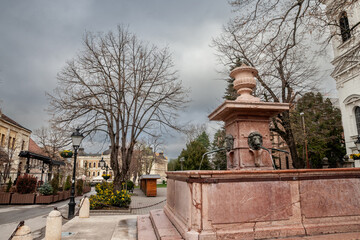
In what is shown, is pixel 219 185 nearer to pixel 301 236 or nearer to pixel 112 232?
pixel 301 236

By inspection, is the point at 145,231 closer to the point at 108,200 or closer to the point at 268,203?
the point at 268,203

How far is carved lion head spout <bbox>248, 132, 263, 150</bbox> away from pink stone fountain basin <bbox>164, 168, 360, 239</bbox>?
3.69 ft

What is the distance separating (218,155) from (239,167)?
1192 inches

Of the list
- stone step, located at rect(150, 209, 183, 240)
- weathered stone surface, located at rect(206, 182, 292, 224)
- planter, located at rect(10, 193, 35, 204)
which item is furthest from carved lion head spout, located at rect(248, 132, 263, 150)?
planter, located at rect(10, 193, 35, 204)

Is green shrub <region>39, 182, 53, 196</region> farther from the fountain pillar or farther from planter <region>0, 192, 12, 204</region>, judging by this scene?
the fountain pillar

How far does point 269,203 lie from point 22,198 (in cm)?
1777

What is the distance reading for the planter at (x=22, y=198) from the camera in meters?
16.4

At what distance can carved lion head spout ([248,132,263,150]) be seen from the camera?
5.42 metres

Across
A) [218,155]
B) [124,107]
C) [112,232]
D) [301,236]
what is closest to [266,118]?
[301,236]

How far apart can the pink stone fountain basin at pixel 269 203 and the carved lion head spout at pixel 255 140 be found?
1.12m

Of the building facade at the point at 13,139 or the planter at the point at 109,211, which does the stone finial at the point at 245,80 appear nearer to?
the planter at the point at 109,211

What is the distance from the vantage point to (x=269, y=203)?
429cm

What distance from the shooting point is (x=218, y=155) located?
3528 cm

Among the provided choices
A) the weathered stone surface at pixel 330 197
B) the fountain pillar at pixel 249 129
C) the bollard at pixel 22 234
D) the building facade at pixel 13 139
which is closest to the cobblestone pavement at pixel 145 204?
the fountain pillar at pixel 249 129
